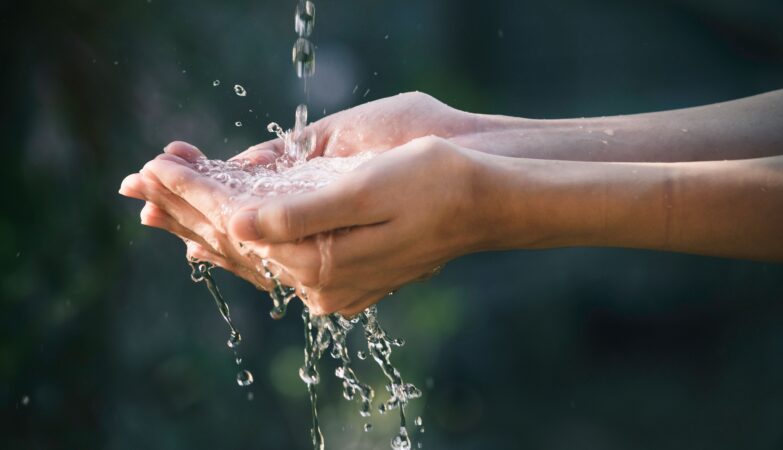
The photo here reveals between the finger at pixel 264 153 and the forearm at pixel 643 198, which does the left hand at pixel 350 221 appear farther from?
the finger at pixel 264 153

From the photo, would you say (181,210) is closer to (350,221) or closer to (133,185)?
(133,185)

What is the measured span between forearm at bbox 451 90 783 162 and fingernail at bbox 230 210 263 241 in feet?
1.81

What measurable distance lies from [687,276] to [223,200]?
152 centimetres

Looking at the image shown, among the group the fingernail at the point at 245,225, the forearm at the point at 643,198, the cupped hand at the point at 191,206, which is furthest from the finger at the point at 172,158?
the forearm at the point at 643,198

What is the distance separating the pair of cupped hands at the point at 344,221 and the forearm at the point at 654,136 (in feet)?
1.11

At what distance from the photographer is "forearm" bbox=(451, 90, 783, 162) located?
124 cm

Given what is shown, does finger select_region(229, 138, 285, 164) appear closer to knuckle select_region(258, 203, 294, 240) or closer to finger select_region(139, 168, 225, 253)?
finger select_region(139, 168, 225, 253)

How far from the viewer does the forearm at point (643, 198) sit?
1.00 meters

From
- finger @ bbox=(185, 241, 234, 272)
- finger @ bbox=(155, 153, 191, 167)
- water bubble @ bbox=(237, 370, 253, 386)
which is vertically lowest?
water bubble @ bbox=(237, 370, 253, 386)

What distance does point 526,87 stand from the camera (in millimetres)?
2229

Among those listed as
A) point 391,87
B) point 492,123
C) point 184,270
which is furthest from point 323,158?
point 184,270

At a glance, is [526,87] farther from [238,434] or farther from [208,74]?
[238,434]

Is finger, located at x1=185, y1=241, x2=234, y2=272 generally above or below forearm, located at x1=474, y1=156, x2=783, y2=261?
below

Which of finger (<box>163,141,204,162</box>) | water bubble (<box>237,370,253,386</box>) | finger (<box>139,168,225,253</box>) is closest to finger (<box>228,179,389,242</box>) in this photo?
finger (<box>139,168,225,253</box>)
